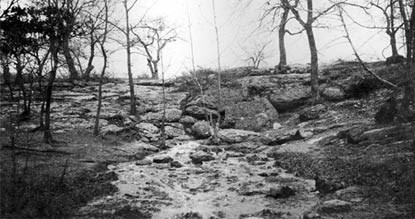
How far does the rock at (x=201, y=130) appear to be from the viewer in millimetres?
20623

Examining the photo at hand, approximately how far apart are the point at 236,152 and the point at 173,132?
5587mm

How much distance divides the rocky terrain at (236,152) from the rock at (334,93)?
67 millimetres

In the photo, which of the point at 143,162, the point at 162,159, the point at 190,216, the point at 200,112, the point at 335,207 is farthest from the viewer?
the point at 200,112

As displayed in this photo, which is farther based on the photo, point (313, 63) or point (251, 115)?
point (251, 115)

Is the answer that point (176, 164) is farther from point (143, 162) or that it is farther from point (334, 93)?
point (334, 93)

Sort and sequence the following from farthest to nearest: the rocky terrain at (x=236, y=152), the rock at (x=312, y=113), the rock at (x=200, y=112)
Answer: the rock at (x=200, y=112) < the rock at (x=312, y=113) < the rocky terrain at (x=236, y=152)

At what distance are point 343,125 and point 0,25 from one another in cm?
1338

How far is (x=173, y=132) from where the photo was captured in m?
21.0

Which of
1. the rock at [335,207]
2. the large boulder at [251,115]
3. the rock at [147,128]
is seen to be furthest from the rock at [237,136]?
the rock at [335,207]

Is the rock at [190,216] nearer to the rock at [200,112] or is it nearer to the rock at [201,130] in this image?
the rock at [201,130]

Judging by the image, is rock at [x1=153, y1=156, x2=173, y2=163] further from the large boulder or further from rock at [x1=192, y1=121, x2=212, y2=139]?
the large boulder

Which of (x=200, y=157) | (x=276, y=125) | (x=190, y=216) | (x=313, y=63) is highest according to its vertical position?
(x=313, y=63)

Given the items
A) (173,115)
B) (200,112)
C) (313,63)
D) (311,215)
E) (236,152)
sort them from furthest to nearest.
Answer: (173,115)
(200,112)
(313,63)
(236,152)
(311,215)

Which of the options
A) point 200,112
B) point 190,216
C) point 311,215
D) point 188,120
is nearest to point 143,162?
point 190,216
